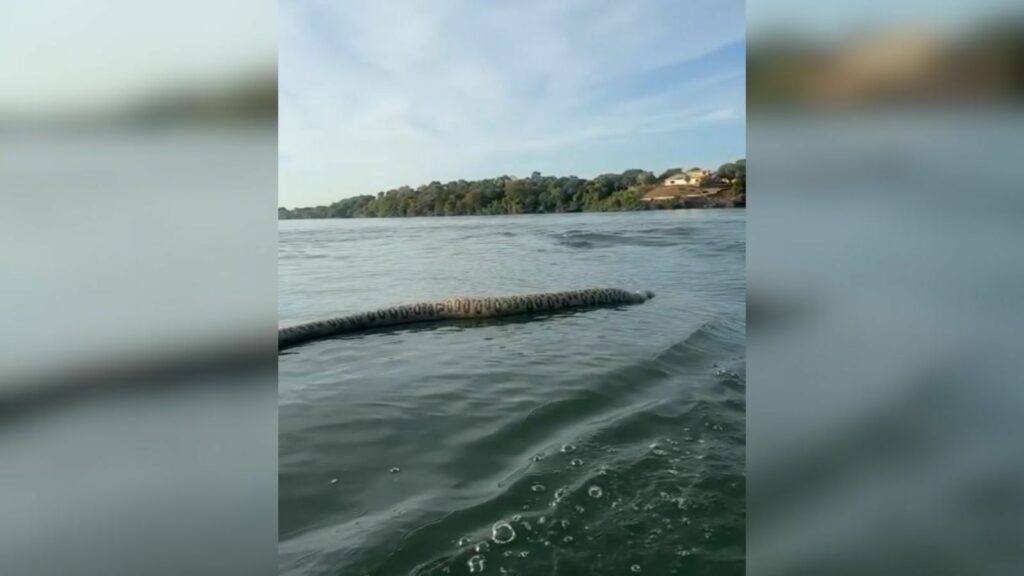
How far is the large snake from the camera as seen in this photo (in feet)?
9.60

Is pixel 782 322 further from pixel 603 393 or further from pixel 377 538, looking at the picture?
pixel 603 393

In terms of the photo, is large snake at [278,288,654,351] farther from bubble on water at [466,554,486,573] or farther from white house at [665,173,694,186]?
bubble on water at [466,554,486,573]

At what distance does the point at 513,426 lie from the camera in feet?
5.74

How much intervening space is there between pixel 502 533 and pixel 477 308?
229 centimetres

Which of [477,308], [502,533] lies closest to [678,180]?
[502,533]

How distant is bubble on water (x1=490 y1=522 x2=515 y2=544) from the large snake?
67.8 inches

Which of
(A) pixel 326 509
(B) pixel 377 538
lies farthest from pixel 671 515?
(A) pixel 326 509

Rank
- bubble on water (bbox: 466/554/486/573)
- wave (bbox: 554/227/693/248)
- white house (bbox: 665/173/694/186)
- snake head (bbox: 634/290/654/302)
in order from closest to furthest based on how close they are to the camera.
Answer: bubble on water (bbox: 466/554/486/573)
white house (bbox: 665/173/694/186)
snake head (bbox: 634/290/654/302)
wave (bbox: 554/227/693/248)

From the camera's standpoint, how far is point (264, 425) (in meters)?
0.39

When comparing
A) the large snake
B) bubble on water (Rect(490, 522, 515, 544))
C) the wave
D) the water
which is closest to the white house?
the water

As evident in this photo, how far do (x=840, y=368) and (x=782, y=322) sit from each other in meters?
0.05

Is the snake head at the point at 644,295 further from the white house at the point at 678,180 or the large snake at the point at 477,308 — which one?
the white house at the point at 678,180

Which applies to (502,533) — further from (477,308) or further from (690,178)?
(477,308)

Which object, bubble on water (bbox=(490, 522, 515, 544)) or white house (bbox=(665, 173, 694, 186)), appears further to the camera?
white house (bbox=(665, 173, 694, 186))
